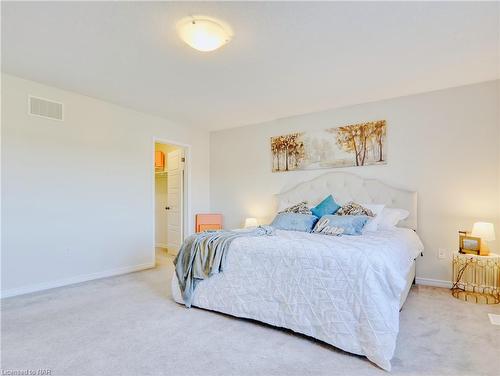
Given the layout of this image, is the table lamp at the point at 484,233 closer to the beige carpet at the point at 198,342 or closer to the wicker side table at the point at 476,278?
the wicker side table at the point at 476,278

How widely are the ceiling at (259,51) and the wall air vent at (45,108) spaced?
253mm

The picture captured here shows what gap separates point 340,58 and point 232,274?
230 centimetres

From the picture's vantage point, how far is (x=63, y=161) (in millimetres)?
3633

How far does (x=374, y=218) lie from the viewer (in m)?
3.47

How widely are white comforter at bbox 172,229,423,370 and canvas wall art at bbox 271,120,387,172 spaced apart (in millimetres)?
1554

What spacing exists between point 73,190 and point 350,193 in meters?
3.74

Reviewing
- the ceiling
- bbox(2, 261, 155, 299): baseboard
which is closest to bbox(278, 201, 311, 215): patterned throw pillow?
the ceiling

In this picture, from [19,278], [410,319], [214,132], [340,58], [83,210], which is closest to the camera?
[410,319]

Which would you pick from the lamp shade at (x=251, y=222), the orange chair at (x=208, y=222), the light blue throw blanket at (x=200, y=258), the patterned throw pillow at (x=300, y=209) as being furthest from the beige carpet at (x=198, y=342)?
the orange chair at (x=208, y=222)

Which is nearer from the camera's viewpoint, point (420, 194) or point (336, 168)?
point (420, 194)

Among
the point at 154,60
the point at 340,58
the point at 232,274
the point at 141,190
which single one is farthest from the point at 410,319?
the point at 141,190

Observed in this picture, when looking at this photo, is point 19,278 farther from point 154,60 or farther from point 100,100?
point 154,60

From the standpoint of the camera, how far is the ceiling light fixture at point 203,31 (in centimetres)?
220

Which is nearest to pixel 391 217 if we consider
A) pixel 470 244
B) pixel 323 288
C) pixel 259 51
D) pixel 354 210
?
pixel 354 210
